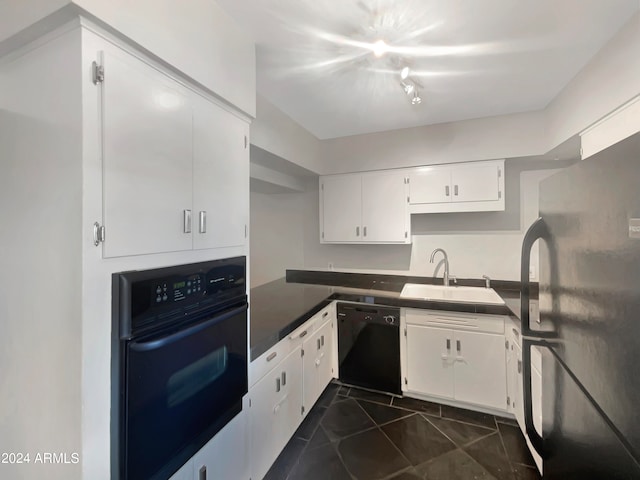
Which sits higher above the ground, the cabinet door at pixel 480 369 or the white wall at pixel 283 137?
the white wall at pixel 283 137

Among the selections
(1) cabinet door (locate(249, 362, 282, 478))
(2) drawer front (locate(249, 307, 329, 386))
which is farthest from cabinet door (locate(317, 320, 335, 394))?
(1) cabinet door (locate(249, 362, 282, 478))

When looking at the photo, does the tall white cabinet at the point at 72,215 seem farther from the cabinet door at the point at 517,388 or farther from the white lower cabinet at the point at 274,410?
the cabinet door at the point at 517,388

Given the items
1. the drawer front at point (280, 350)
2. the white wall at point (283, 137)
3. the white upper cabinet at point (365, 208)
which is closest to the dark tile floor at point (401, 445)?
the drawer front at point (280, 350)

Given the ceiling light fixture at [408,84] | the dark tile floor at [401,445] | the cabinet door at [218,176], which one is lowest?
the dark tile floor at [401,445]

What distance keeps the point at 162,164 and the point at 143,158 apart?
0.07 meters

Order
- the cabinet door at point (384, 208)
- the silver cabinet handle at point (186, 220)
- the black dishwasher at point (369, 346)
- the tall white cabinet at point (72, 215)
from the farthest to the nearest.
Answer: the cabinet door at point (384, 208) → the black dishwasher at point (369, 346) → the silver cabinet handle at point (186, 220) → the tall white cabinet at point (72, 215)

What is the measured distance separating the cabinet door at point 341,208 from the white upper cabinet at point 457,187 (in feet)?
1.80

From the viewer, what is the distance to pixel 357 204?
2.88m

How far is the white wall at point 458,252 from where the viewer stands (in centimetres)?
262

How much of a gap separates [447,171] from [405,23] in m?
1.52

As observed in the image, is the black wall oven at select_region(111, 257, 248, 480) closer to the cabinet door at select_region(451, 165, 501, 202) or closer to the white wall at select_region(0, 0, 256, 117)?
the white wall at select_region(0, 0, 256, 117)

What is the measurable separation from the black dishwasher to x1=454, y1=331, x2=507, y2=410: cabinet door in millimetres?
495

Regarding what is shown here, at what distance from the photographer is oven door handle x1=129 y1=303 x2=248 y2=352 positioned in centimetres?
86

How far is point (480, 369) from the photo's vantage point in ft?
7.11
